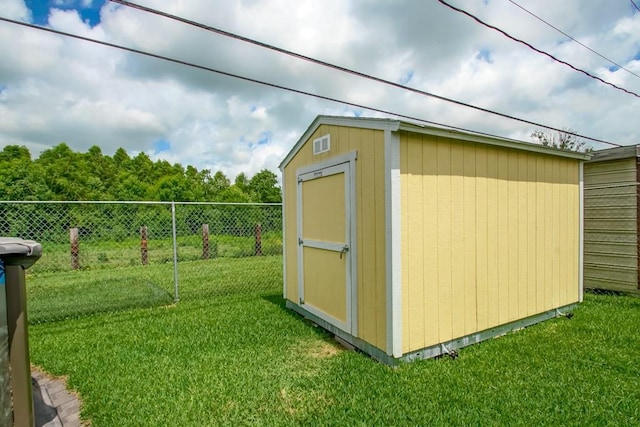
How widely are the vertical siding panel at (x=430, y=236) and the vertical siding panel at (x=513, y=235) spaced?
116cm

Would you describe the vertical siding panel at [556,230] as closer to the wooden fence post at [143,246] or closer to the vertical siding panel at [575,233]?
the vertical siding panel at [575,233]

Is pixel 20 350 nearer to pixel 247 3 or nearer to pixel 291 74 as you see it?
pixel 247 3

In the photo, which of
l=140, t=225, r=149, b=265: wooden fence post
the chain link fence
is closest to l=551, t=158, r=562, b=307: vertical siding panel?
the chain link fence

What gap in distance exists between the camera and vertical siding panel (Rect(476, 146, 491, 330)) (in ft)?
10.6

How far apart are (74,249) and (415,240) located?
23.3 feet

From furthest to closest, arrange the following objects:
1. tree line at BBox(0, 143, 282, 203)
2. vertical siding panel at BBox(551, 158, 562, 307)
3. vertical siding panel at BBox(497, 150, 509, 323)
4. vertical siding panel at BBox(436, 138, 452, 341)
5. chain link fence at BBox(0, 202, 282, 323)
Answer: tree line at BBox(0, 143, 282, 203)
chain link fence at BBox(0, 202, 282, 323)
vertical siding panel at BBox(551, 158, 562, 307)
vertical siding panel at BBox(497, 150, 509, 323)
vertical siding panel at BBox(436, 138, 452, 341)

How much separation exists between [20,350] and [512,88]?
830cm

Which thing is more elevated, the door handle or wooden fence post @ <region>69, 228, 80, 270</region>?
the door handle

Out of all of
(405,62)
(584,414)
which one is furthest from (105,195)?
(584,414)

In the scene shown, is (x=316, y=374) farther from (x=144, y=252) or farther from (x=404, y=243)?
(x=144, y=252)

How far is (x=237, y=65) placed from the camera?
4.29 meters

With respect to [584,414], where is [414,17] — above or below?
above

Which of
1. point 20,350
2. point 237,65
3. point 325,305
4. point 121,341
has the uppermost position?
point 237,65

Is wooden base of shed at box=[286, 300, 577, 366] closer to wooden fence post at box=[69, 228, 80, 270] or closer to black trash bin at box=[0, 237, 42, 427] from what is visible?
black trash bin at box=[0, 237, 42, 427]
